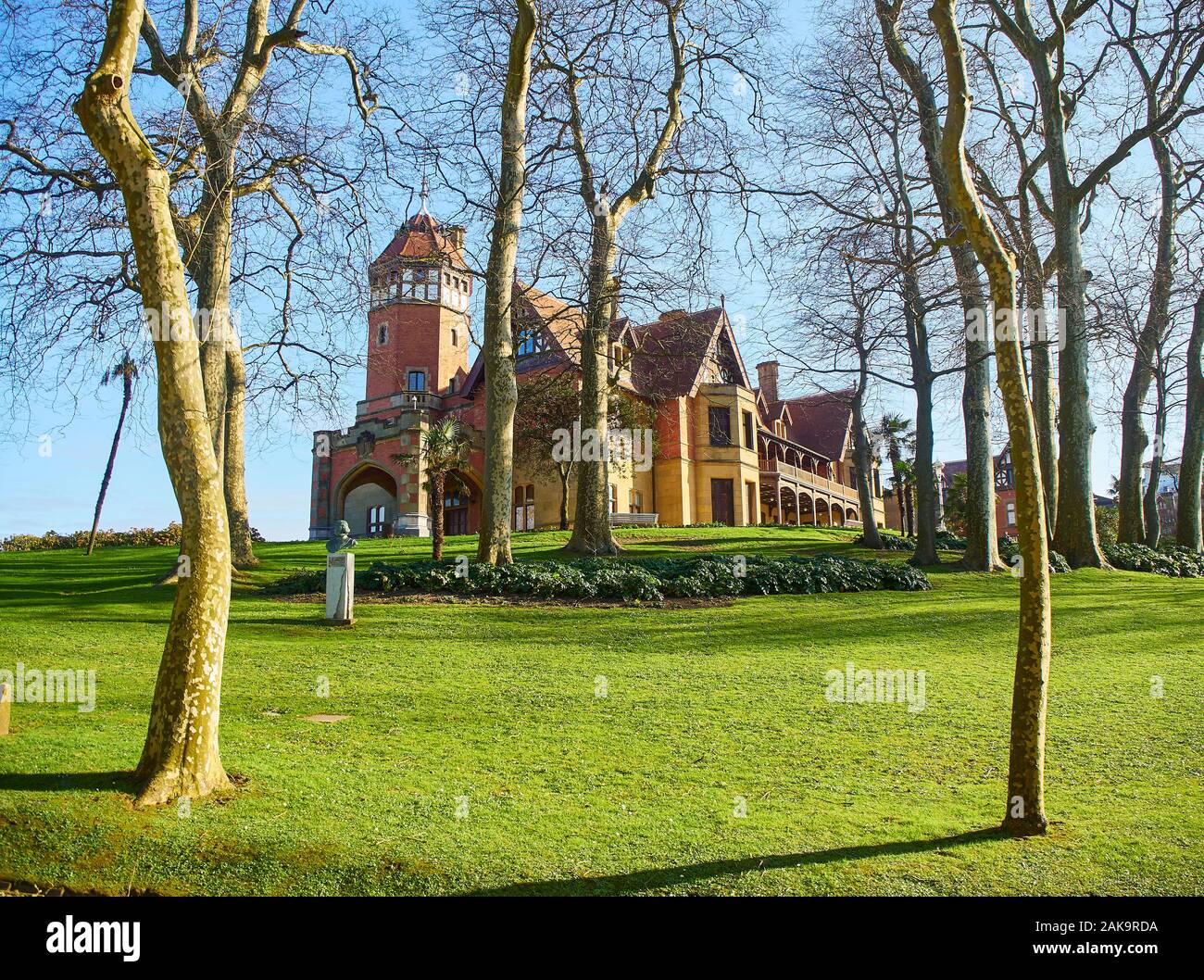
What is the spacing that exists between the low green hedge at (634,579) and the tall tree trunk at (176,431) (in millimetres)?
9609

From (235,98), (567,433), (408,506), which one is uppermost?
(235,98)

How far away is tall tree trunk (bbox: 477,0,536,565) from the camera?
16.3m

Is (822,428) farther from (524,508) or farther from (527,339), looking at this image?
(527,339)

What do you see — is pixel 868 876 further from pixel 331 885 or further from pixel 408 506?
pixel 408 506

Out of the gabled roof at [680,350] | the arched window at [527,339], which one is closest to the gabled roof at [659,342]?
the gabled roof at [680,350]

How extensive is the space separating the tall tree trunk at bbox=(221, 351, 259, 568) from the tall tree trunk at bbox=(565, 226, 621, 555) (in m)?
7.19

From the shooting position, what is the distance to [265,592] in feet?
53.1

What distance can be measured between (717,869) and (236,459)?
52.3 ft

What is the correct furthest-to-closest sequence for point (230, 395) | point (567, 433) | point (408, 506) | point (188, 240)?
point (408, 506) < point (567, 433) < point (230, 395) < point (188, 240)

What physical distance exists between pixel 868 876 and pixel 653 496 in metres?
37.9

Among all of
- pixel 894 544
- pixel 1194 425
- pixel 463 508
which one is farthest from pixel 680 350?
pixel 463 508

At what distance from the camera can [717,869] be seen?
4852 millimetres

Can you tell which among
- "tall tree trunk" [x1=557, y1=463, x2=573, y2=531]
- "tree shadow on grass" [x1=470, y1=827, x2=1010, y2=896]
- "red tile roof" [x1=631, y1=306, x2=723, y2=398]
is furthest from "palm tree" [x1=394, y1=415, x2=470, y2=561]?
"tree shadow on grass" [x1=470, y1=827, x2=1010, y2=896]

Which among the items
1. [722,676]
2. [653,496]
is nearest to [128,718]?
[722,676]
